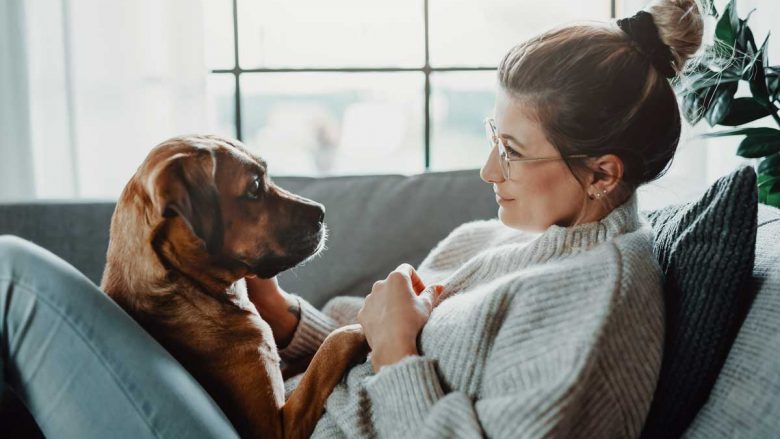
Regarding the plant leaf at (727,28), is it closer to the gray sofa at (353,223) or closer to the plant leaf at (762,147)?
the plant leaf at (762,147)

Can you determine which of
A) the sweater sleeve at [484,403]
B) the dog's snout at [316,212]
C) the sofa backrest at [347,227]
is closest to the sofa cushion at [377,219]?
the sofa backrest at [347,227]

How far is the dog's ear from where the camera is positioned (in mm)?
1231

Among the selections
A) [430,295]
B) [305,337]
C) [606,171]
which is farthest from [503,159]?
[305,337]

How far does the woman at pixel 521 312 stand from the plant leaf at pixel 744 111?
2.06 feet

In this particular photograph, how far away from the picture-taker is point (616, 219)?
4.21 ft

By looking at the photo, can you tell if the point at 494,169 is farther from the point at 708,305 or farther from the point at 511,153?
the point at 708,305

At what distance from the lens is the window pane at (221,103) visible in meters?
2.60

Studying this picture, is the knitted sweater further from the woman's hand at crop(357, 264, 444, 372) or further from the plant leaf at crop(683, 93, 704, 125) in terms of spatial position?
the plant leaf at crop(683, 93, 704, 125)

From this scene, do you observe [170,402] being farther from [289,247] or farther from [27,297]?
[289,247]

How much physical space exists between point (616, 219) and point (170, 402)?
805 mm

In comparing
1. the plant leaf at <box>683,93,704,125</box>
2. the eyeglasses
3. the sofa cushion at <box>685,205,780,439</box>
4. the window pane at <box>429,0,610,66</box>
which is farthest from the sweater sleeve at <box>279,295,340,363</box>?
the window pane at <box>429,0,610,66</box>

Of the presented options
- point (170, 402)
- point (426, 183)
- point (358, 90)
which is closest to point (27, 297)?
point (170, 402)

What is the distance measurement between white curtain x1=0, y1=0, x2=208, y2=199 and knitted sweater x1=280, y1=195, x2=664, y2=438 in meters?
1.58

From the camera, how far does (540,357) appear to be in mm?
1027
